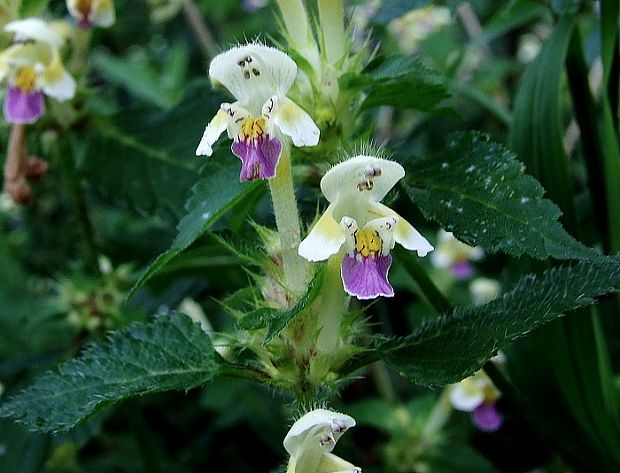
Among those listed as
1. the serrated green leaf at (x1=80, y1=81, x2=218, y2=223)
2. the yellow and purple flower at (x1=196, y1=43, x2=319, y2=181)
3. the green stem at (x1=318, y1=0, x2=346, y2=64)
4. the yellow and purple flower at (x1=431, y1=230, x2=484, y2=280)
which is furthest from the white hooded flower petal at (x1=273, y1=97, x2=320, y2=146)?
the yellow and purple flower at (x1=431, y1=230, x2=484, y2=280)

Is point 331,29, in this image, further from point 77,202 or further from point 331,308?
point 77,202

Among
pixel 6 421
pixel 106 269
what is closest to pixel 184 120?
pixel 106 269

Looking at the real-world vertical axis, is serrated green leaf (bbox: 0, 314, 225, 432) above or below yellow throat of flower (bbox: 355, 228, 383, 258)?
below

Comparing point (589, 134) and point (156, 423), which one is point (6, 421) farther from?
point (589, 134)

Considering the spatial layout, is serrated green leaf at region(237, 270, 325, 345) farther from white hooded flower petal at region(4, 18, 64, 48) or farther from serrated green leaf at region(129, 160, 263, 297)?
white hooded flower petal at region(4, 18, 64, 48)

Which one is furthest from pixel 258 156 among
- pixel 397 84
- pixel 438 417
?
pixel 438 417

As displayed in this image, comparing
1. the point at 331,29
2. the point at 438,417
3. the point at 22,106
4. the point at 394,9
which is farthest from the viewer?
the point at 438,417
